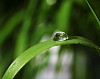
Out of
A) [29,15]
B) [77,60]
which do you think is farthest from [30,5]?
[77,60]

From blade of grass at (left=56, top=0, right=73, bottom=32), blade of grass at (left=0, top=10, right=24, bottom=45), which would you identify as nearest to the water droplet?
blade of grass at (left=56, top=0, right=73, bottom=32)

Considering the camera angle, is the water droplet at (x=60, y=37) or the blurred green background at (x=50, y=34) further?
the blurred green background at (x=50, y=34)

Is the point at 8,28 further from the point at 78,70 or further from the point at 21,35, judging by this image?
the point at 78,70

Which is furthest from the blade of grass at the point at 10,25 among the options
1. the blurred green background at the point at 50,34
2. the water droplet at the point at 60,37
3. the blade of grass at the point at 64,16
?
the water droplet at the point at 60,37

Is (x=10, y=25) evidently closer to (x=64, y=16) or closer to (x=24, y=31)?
(x=24, y=31)

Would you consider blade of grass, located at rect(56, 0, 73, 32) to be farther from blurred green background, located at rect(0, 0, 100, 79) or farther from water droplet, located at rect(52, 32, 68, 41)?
water droplet, located at rect(52, 32, 68, 41)

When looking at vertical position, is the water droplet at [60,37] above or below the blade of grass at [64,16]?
below

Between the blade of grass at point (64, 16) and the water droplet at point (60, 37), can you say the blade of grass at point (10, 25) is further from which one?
the water droplet at point (60, 37)

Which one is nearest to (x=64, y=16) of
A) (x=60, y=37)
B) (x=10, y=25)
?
(x=10, y=25)
